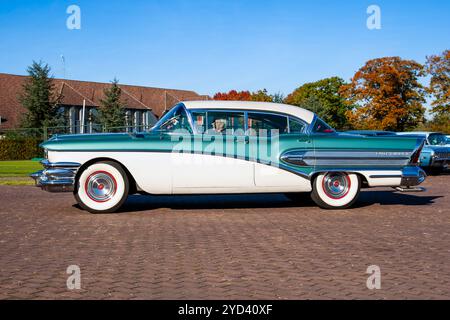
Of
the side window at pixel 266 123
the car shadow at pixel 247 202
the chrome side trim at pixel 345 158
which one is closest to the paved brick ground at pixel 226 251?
the car shadow at pixel 247 202

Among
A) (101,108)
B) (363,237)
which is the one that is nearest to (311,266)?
(363,237)

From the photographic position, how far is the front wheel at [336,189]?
398 inches

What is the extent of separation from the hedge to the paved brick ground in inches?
1408

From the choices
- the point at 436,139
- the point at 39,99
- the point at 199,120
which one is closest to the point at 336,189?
the point at 199,120

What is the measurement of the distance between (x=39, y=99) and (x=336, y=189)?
50.9 metres

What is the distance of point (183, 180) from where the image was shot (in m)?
9.61

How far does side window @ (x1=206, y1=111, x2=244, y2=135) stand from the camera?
388 inches

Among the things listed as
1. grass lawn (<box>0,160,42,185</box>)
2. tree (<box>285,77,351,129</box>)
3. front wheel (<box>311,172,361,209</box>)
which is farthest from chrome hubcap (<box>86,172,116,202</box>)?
tree (<box>285,77,351,129</box>)

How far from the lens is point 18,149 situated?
4500cm

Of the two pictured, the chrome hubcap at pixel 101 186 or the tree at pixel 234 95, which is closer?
the chrome hubcap at pixel 101 186

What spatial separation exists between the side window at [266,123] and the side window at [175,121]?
1.06 metres

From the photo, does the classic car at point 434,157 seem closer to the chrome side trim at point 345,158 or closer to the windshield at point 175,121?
the chrome side trim at point 345,158

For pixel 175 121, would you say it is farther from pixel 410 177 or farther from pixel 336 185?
pixel 410 177

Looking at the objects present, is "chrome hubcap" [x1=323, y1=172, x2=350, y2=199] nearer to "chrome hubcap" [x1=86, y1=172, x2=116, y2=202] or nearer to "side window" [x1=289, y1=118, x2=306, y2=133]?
"side window" [x1=289, y1=118, x2=306, y2=133]
